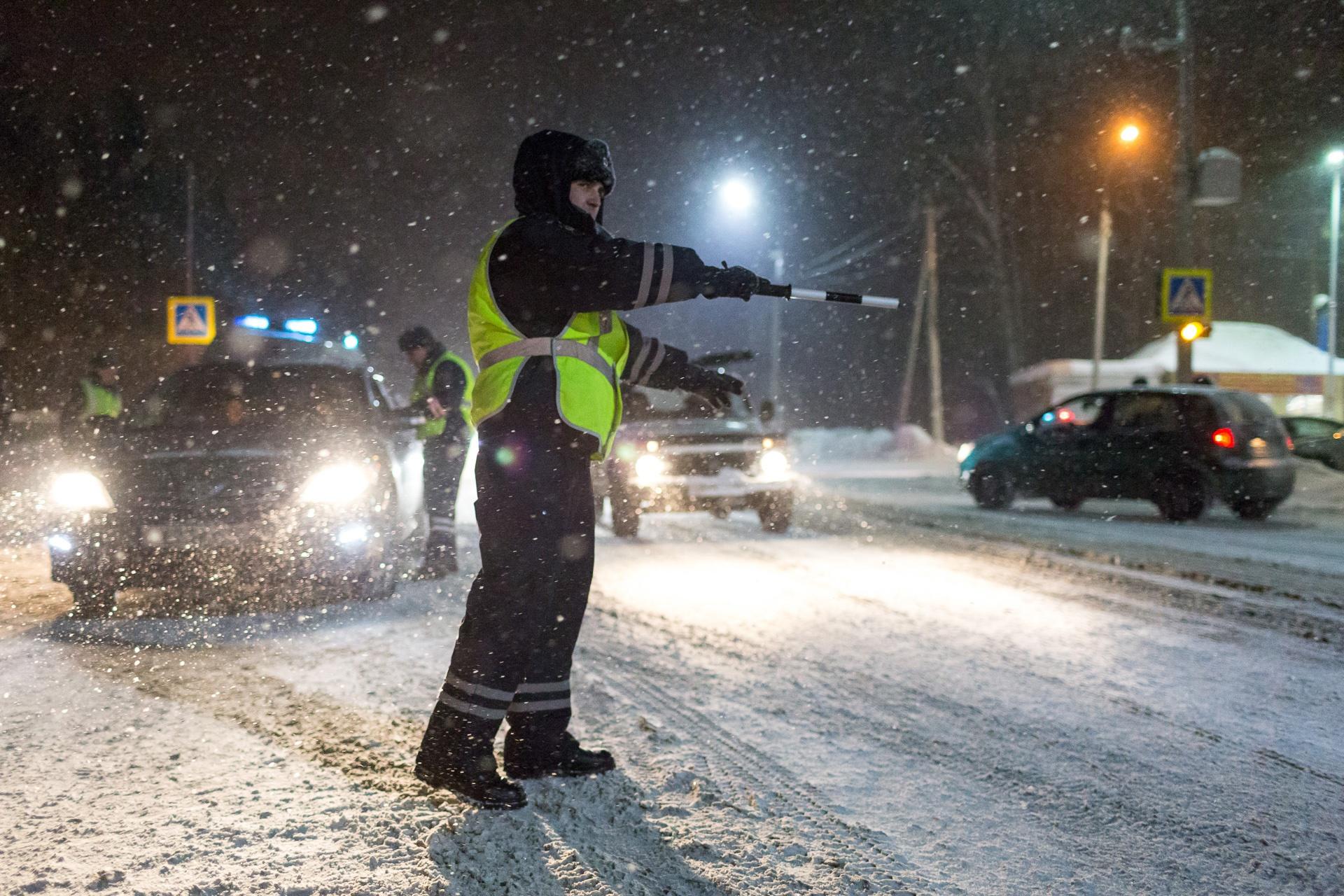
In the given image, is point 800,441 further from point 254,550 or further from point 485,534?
point 485,534

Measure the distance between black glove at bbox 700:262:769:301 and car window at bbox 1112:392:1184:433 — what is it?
10339 mm

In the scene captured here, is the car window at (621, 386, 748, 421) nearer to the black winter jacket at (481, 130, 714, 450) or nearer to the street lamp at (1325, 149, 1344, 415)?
the black winter jacket at (481, 130, 714, 450)

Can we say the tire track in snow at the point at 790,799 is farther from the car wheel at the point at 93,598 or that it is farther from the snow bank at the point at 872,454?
the snow bank at the point at 872,454

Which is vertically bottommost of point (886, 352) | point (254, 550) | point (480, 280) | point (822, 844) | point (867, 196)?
point (822, 844)

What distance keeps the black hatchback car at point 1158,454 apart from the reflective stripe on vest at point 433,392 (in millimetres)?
7985

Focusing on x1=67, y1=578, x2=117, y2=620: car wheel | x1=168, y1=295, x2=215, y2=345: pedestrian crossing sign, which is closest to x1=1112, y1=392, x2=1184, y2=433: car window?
x1=67, y1=578, x2=117, y2=620: car wheel

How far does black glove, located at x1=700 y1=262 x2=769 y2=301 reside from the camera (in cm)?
286

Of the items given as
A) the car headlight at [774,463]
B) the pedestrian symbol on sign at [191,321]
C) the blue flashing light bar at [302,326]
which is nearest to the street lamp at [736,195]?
the pedestrian symbol on sign at [191,321]

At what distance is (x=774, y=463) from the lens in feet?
34.7

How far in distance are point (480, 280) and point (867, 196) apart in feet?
120

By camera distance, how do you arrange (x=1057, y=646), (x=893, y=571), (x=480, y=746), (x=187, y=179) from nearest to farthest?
(x=480, y=746)
(x=1057, y=646)
(x=893, y=571)
(x=187, y=179)

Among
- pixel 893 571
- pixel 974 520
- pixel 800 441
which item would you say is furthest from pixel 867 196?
pixel 893 571

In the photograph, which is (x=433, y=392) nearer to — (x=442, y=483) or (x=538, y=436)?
(x=442, y=483)

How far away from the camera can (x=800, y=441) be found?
34438 mm
